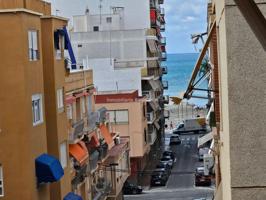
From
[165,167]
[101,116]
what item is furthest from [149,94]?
[101,116]

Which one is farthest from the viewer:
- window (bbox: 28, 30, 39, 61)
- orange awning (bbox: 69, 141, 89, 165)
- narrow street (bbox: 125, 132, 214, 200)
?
narrow street (bbox: 125, 132, 214, 200)

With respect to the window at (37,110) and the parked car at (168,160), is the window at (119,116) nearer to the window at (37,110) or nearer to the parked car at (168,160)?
the parked car at (168,160)

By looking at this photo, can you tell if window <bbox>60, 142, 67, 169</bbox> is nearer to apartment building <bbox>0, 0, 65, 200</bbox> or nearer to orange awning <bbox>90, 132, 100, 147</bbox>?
apartment building <bbox>0, 0, 65, 200</bbox>

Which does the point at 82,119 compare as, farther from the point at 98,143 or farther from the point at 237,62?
the point at 237,62

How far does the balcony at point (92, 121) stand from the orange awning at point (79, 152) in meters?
4.15

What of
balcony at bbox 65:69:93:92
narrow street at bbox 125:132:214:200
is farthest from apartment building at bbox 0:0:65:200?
narrow street at bbox 125:132:214:200

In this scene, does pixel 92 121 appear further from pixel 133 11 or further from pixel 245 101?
pixel 133 11

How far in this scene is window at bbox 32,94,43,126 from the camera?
2331 cm

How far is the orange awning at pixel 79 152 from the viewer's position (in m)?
30.5

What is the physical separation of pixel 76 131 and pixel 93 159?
5.31 meters

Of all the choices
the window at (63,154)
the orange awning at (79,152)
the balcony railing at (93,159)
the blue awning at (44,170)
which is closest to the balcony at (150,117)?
the balcony railing at (93,159)

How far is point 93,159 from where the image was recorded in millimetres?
36656

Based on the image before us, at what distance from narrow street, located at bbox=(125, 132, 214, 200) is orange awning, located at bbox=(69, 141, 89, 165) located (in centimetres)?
1467

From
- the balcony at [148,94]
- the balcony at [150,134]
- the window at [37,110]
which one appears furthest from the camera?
the balcony at [148,94]
